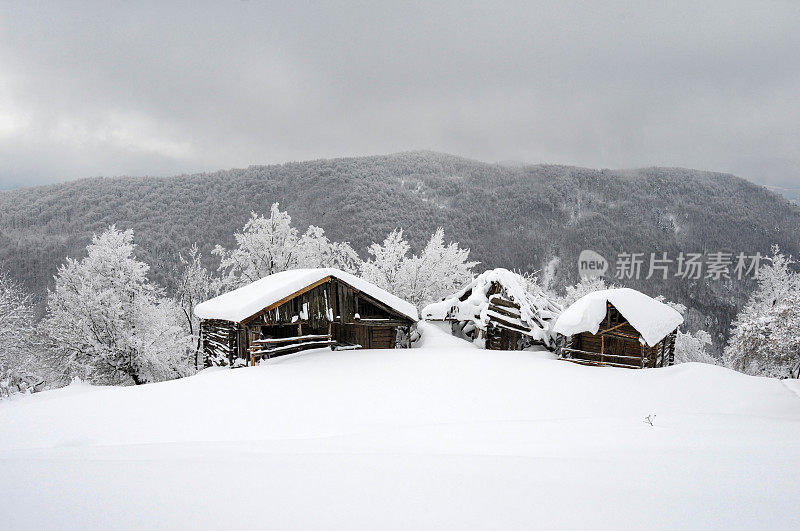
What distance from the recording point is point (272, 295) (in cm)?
1856

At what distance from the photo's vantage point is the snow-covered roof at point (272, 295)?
59.5 ft

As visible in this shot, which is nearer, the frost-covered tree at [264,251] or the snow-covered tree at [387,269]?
the frost-covered tree at [264,251]

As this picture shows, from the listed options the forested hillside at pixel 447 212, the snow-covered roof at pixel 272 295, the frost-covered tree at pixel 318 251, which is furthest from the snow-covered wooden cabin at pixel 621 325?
the forested hillside at pixel 447 212

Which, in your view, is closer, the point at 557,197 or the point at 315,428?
the point at 315,428

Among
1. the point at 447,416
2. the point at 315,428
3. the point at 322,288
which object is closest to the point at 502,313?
the point at 322,288

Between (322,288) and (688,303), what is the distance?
9396 centimetres

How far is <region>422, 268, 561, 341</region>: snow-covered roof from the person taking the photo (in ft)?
82.2

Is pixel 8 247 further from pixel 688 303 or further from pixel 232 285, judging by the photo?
pixel 688 303

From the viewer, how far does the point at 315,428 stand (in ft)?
34.3

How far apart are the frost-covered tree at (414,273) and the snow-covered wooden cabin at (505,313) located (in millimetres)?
6514

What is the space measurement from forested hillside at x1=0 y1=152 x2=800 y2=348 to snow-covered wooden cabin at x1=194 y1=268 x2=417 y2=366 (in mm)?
44729

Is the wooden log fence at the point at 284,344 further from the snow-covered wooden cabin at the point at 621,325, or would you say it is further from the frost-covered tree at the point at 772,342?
the frost-covered tree at the point at 772,342

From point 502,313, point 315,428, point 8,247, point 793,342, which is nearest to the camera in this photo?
point 315,428

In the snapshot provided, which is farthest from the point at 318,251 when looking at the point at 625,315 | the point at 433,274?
the point at 625,315
